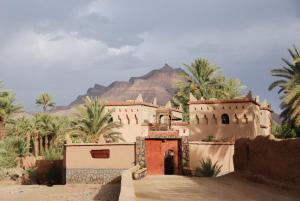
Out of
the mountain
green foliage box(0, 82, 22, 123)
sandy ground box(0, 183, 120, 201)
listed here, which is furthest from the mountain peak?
sandy ground box(0, 183, 120, 201)

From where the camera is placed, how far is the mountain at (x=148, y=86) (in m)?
154

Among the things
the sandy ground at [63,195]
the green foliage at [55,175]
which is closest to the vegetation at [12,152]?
the green foliage at [55,175]

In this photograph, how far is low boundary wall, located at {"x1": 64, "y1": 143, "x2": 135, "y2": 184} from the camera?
96.0 feet

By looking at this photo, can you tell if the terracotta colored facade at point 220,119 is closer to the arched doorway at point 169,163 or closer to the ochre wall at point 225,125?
the ochre wall at point 225,125

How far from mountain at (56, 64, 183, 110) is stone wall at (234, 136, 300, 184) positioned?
125 meters

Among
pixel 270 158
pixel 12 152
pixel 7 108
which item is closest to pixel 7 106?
pixel 7 108

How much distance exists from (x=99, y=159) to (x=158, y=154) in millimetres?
4150

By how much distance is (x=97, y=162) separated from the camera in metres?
29.5

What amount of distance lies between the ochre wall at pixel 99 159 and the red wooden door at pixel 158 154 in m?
1.20

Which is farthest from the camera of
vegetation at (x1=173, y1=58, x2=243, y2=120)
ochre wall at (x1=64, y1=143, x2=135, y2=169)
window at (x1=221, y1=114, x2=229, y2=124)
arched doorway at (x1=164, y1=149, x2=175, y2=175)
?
vegetation at (x1=173, y1=58, x2=243, y2=120)

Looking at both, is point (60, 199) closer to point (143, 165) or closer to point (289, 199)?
point (143, 165)

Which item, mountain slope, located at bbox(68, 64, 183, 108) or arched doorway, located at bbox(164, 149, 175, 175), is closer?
arched doorway, located at bbox(164, 149, 175, 175)

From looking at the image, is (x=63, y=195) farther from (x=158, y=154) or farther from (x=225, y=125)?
(x=225, y=125)

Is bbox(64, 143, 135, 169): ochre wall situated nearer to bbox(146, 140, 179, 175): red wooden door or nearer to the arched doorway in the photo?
bbox(146, 140, 179, 175): red wooden door
